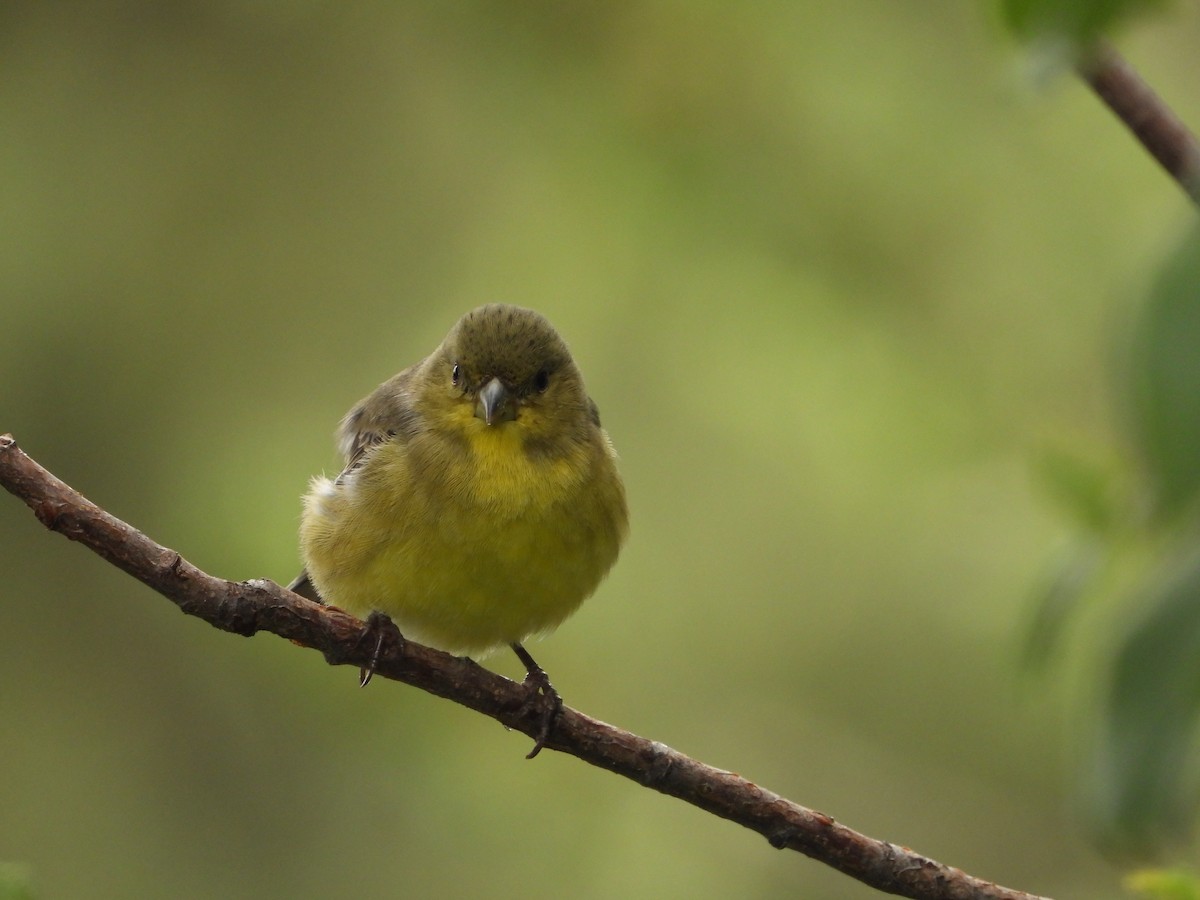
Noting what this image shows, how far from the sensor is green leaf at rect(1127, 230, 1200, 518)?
2.75 ft

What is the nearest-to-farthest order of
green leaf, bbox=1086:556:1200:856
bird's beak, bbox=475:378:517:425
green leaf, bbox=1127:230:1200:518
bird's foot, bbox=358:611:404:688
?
green leaf, bbox=1127:230:1200:518 < green leaf, bbox=1086:556:1200:856 < bird's foot, bbox=358:611:404:688 < bird's beak, bbox=475:378:517:425

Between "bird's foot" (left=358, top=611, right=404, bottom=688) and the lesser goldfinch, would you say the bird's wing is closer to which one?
the lesser goldfinch

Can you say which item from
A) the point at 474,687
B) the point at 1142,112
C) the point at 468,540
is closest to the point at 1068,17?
the point at 1142,112

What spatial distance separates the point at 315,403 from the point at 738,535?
1.99m

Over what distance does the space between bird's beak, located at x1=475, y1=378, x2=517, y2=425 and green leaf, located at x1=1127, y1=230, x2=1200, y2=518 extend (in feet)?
10.2

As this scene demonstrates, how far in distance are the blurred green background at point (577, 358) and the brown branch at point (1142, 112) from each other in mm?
3278

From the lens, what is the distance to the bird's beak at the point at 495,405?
12.9 ft

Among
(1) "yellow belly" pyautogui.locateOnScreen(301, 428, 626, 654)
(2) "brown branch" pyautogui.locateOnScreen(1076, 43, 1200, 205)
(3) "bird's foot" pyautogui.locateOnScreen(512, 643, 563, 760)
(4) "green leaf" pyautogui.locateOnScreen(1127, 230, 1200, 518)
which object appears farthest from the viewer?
(1) "yellow belly" pyautogui.locateOnScreen(301, 428, 626, 654)

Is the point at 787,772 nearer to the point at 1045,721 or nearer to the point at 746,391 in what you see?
the point at 1045,721

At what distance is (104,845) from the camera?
5.58m

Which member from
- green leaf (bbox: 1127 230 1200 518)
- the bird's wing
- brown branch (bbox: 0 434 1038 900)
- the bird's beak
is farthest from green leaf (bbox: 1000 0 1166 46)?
the bird's wing

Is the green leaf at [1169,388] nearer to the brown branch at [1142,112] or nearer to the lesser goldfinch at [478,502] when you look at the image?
the brown branch at [1142,112]

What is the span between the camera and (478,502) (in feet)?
11.9

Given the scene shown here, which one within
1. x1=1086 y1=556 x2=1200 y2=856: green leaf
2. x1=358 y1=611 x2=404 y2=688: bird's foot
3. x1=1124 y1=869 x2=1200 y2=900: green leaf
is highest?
x1=1124 y1=869 x2=1200 y2=900: green leaf
